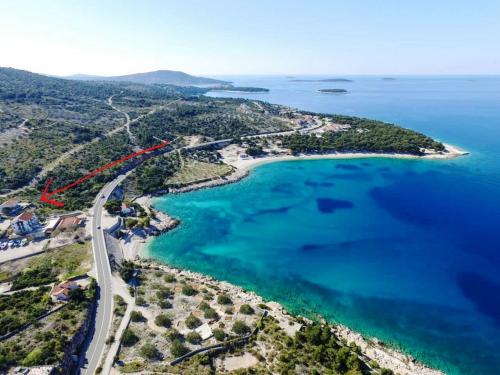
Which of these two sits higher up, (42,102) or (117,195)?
(42,102)

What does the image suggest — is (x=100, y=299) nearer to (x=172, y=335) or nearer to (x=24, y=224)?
(x=172, y=335)

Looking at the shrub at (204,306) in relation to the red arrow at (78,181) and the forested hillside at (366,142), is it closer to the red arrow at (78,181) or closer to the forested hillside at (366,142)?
the red arrow at (78,181)

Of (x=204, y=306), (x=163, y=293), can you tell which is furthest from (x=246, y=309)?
(x=163, y=293)

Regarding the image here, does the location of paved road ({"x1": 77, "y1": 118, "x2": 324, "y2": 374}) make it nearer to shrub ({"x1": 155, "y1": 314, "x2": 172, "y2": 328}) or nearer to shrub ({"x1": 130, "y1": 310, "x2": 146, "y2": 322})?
shrub ({"x1": 130, "y1": 310, "x2": 146, "y2": 322})

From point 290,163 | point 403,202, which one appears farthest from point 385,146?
point 403,202

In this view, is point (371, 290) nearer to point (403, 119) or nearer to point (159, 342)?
point (159, 342)

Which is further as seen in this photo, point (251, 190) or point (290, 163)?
point (290, 163)
